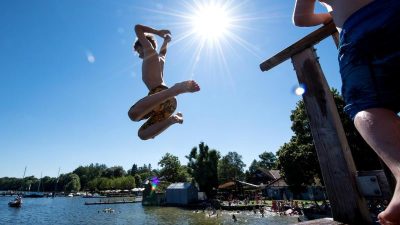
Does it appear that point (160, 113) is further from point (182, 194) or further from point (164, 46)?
point (182, 194)

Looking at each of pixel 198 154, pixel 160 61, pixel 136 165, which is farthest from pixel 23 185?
pixel 160 61

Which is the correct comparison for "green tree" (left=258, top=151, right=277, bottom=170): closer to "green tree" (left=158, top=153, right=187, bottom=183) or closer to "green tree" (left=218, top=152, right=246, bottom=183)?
"green tree" (left=218, top=152, right=246, bottom=183)

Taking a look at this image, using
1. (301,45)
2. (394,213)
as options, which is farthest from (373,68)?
(301,45)

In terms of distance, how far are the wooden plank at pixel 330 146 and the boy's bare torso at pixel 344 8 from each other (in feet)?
3.74

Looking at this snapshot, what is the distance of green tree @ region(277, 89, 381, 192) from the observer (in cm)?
2453

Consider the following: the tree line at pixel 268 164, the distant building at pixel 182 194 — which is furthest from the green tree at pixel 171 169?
the distant building at pixel 182 194

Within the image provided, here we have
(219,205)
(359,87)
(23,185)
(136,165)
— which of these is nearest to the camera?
(359,87)

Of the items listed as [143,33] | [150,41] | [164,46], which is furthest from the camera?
[164,46]

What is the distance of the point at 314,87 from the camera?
248 cm

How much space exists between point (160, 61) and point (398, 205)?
11.9 ft

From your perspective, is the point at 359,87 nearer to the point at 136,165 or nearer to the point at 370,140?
the point at 370,140

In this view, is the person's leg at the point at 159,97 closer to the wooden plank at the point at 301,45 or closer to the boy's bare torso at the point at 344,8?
the wooden plank at the point at 301,45

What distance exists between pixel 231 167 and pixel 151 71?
93.1 metres

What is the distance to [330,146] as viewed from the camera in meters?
2.23
